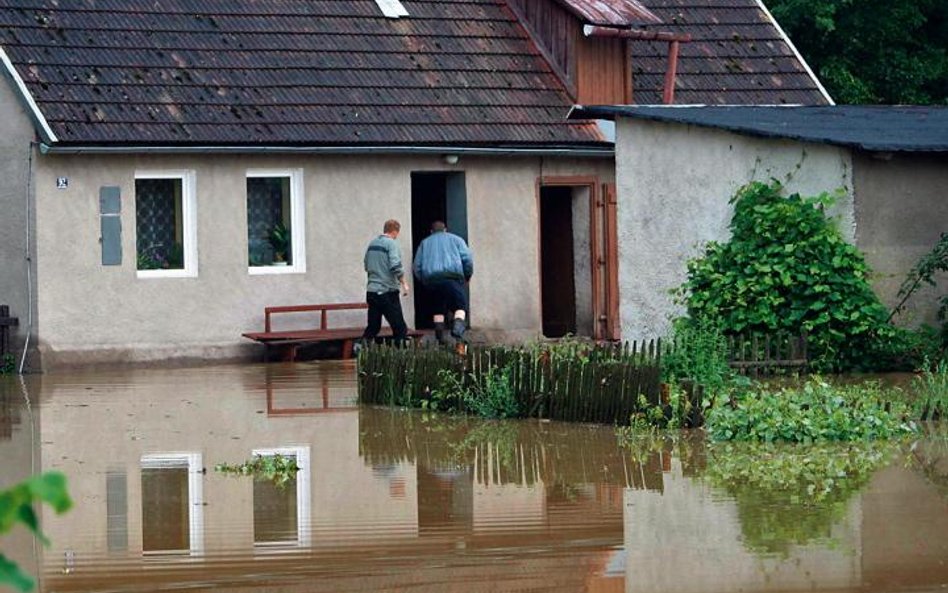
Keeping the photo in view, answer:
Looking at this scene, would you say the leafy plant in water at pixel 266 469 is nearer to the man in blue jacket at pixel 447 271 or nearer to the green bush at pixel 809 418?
the green bush at pixel 809 418

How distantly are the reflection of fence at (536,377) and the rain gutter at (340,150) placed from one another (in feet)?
23.8

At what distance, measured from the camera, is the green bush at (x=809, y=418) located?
14.4m

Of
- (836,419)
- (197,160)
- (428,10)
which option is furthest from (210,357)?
(836,419)

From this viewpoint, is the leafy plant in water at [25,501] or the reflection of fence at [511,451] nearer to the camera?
the leafy plant in water at [25,501]

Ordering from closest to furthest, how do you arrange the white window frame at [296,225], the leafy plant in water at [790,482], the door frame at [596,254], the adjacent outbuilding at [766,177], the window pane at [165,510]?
the leafy plant in water at [790,482], the window pane at [165,510], the adjacent outbuilding at [766,177], the white window frame at [296,225], the door frame at [596,254]

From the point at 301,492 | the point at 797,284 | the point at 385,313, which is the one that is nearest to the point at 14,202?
the point at 385,313

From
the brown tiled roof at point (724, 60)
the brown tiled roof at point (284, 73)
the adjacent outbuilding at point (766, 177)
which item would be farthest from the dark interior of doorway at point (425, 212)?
the adjacent outbuilding at point (766, 177)

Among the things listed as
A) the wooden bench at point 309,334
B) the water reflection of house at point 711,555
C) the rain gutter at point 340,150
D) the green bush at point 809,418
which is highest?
the rain gutter at point 340,150

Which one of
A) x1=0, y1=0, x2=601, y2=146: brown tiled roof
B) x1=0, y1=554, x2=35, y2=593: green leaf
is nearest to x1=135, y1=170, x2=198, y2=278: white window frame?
x1=0, y1=0, x2=601, y2=146: brown tiled roof

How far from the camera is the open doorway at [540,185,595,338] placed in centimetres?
2841

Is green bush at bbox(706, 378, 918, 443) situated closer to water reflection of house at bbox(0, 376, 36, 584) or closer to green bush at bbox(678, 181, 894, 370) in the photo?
green bush at bbox(678, 181, 894, 370)

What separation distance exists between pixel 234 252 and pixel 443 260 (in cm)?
318

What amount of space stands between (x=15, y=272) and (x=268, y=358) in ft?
→ 11.1

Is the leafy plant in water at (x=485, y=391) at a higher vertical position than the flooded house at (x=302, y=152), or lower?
lower
